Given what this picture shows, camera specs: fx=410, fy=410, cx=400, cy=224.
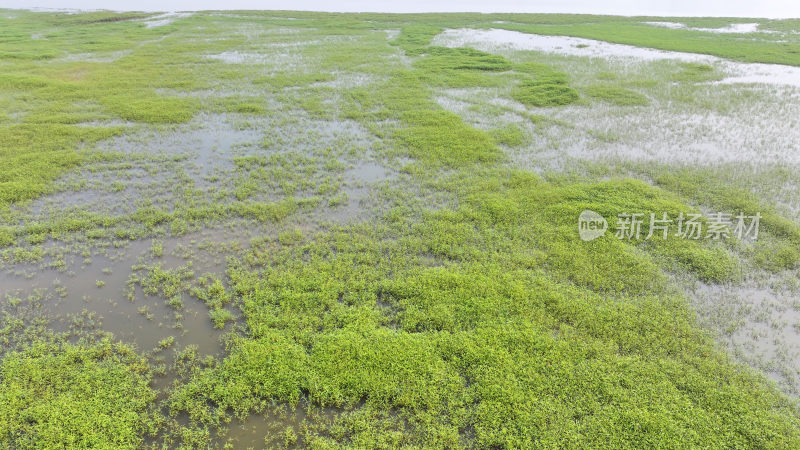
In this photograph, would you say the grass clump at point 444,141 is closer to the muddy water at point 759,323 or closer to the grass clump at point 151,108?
the muddy water at point 759,323

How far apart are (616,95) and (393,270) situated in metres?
20.1

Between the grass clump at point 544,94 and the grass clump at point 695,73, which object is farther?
the grass clump at point 695,73

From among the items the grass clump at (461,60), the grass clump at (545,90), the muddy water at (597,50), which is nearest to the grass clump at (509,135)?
the grass clump at (545,90)

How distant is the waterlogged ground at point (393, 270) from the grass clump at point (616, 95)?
0.19 metres

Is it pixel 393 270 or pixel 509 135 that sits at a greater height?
pixel 509 135

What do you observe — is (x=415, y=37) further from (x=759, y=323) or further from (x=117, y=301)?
(x=759, y=323)

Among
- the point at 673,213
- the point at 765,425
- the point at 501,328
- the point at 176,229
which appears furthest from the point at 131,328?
the point at 673,213

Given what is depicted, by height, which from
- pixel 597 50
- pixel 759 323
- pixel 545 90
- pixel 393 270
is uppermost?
pixel 597 50

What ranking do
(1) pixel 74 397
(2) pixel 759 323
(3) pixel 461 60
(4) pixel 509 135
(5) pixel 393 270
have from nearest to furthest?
(1) pixel 74 397 → (2) pixel 759 323 → (5) pixel 393 270 → (4) pixel 509 135 → (3) pixel 461 60

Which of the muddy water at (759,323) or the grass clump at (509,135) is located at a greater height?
the grass clump at (509,135)

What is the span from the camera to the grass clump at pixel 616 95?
2267 cm

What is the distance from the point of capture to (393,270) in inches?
429

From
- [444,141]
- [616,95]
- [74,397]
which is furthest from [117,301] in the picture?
[616,95]

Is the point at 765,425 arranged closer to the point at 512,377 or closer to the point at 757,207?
the point at 512,377
